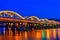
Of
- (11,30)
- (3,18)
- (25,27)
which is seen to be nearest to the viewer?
(3,18)

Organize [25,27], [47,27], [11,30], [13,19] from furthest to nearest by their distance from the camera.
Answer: [47,27] → [25,27] → [11,30] → [13,19]

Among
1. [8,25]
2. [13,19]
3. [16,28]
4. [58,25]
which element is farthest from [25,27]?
[58,25]

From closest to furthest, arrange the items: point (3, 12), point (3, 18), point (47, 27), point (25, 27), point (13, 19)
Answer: point (3, 18)
point (13, 19)
point (3, 12)
point (25, 27)
point (47, 27)

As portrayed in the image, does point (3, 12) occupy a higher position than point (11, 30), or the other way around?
point (3, 12)

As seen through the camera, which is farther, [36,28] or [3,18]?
[36,28]

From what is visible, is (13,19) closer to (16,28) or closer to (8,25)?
(8,25)

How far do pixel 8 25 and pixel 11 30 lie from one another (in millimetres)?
3218

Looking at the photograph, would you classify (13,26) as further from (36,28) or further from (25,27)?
(36,28)

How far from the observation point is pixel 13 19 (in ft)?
121

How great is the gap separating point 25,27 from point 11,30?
13.5 ft

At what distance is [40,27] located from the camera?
5481 centimetres

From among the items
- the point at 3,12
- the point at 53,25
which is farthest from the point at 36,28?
the point at 3,12

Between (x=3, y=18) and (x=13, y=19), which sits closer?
(x=3, y=18)

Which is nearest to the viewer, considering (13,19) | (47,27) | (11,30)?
(13,19)
